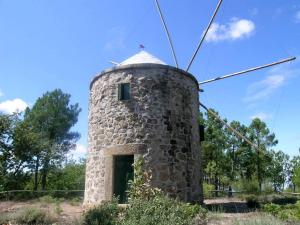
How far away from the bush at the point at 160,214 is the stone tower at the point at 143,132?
8.70 feet

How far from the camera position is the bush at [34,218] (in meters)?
8.50

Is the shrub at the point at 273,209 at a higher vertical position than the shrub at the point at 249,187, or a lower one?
lower

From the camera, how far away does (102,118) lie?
11.5 meters

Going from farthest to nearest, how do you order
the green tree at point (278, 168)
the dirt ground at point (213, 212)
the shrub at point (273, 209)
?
the green tree at point (278, 168), the shrub at point (273, 209), the dirt ground at point (213, 212)

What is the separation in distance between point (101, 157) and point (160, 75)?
3.50 meters

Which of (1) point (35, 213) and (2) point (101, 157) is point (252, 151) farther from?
(1) point (35, 213)

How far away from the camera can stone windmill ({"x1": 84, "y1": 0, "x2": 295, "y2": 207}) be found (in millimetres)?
10688

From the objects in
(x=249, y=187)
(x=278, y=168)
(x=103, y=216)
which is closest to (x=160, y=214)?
(x=103, y=216)

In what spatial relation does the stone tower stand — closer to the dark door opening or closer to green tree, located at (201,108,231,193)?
the dark door opening

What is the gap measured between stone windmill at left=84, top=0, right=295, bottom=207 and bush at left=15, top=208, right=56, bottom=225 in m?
2.32

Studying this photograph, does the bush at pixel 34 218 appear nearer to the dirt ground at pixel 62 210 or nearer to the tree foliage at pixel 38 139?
the dirt ground at pixel 62 210

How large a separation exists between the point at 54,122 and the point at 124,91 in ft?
65.7

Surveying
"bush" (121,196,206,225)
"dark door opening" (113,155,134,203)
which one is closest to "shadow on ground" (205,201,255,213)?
"dark door opening" (113,155,134,203)

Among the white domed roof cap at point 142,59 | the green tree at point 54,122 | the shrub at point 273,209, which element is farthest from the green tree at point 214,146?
the shrub at point 273,209
